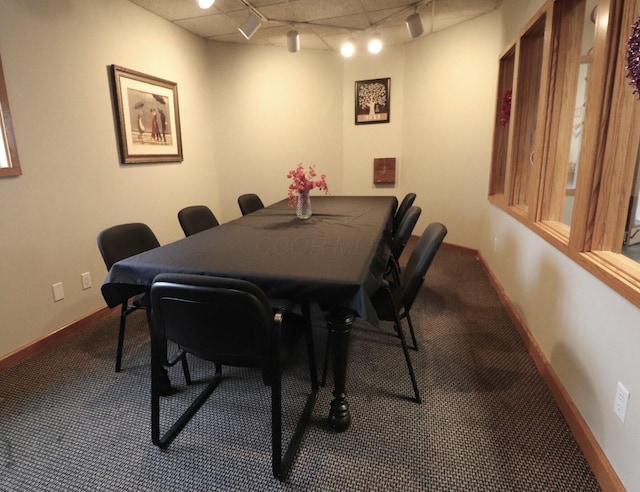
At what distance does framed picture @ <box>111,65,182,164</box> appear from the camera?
2.98 meters

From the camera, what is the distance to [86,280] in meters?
2.73

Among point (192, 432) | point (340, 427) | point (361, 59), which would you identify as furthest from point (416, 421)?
point (361, 59)

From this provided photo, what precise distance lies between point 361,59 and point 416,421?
14.7 feet

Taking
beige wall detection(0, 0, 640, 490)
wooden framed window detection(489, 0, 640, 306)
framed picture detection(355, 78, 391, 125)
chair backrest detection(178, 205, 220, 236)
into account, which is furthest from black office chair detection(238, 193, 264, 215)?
wooden framed window detection(489, 0, 640, 306)

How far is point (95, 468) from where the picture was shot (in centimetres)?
146

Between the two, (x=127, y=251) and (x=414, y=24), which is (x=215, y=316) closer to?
(x=127, y=251)

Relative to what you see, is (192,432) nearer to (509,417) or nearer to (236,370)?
(236,370)

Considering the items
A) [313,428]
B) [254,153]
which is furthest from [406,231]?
[254,153]

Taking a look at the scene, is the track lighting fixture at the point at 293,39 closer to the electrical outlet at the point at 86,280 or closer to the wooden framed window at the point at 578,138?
the wooden framed window at the point at 578,138

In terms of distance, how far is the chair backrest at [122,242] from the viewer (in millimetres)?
2019

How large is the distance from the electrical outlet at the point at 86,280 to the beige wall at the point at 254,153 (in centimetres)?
5

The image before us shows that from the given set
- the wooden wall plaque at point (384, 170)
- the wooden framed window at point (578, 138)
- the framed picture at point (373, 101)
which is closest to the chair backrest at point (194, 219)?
the wooden framed window at point (578, 138)

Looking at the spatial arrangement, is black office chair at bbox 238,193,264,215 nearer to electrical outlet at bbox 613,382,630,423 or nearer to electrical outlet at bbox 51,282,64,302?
electrical outlet at bbox 51,282,64,302

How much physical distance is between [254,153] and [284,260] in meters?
3.42
